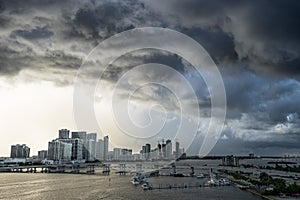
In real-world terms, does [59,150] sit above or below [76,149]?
below

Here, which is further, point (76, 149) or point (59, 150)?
point (76, 149)

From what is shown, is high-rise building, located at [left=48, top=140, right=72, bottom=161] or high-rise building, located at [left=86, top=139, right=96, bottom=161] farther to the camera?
high-rise building, located at [left=86, top=139, right=96, bottom=161]

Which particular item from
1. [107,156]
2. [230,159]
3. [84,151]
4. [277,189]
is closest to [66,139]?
[84,151]

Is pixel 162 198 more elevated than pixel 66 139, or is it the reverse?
pixel 66 139

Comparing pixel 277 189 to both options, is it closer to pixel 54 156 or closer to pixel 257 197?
pixel 257 197

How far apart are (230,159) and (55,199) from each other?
74890mm

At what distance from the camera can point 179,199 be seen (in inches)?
1006

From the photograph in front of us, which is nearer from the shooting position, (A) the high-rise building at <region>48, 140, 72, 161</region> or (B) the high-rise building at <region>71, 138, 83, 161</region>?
(A) the high-rise building at <region>48, 140, 72, 161</region>

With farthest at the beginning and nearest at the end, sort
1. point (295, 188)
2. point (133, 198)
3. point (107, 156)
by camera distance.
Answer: point (107, 156) < point (133, 198) < point (295, 188)

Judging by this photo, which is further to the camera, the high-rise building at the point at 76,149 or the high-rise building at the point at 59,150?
the high-rise building at the point at 76,149

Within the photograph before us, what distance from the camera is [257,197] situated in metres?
26.5

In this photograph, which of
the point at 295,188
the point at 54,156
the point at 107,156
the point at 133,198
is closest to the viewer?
the point at 295,188

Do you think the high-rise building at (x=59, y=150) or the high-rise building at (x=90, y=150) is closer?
the high-rise building at (x=59, y=150)

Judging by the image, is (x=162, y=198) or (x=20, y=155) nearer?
(x=162, y=198)
